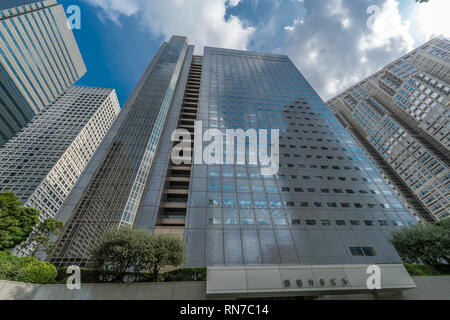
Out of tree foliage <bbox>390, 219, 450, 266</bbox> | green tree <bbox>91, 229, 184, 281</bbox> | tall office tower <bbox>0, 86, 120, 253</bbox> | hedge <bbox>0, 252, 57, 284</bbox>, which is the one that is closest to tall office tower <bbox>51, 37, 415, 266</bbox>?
tree foliage <bbox>390, 219, 450, 266</bbox>

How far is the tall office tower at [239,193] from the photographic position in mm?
26672

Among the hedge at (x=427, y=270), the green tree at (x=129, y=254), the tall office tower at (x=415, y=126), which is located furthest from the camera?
the tall office tower at (x=415, y=126)

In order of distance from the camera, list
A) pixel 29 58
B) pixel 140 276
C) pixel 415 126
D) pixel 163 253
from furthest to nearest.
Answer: pixel 415 126 < pixel 29 58 < pixel 140 276 < pixel 163 253

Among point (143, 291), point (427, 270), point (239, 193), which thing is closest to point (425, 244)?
point (427, 270)

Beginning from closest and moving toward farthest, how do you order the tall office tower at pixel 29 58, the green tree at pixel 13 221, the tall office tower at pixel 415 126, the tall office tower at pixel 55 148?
the green tree at pixel 13 221 < the tall office tower at pixel 29 58 < the tall office tower at pixel 415 126 < the tall office tower at pixel 55 148

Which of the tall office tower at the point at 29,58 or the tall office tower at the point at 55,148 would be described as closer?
the tall office tower at the point at 29,58

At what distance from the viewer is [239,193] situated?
32250 mm

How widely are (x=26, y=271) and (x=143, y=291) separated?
7912 mm

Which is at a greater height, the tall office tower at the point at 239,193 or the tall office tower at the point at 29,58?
the tall office tower at the point at 29,58

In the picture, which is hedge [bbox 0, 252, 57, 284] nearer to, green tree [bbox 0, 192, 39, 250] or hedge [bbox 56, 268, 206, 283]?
hedge [bbox 56, 268, 206, 283]

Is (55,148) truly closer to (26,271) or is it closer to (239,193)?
(239,193)

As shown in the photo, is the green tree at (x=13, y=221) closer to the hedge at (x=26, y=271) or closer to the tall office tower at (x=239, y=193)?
the hedge at (x=26, y=271)

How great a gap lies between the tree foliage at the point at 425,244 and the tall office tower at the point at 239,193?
26.4ft

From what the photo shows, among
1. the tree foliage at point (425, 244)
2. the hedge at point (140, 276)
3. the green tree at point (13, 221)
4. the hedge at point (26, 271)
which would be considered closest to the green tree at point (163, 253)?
the hedge at point (140, 276)
